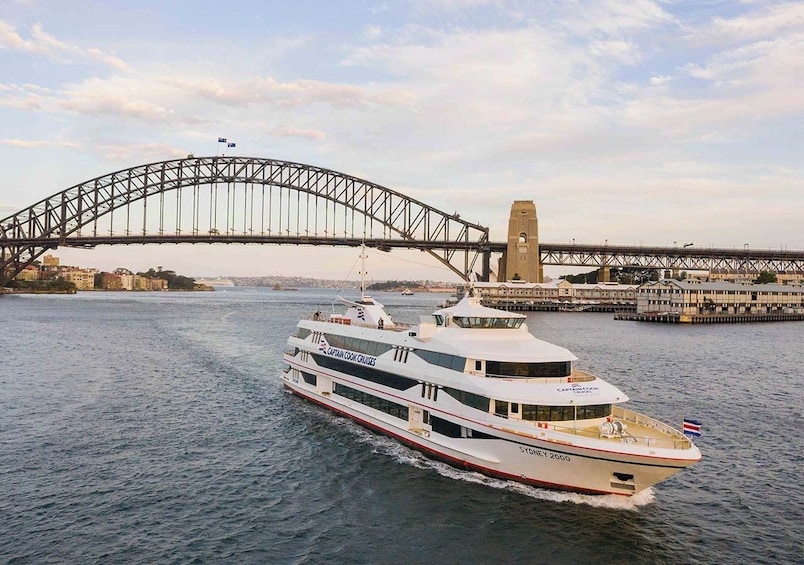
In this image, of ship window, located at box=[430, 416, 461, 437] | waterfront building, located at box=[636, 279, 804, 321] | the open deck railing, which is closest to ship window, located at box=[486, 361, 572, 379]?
ship window, located at box=[430, 416, 461, 437]

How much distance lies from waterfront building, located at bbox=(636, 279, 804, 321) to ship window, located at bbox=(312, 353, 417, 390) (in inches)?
3220

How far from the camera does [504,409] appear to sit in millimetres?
20531

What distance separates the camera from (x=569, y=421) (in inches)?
790

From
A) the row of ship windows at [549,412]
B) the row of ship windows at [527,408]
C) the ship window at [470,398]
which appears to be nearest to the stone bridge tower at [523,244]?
the row of ship windows at [527,408]

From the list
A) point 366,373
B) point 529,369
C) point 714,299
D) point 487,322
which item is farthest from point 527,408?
point 714,299

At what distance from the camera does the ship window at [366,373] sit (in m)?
25.3

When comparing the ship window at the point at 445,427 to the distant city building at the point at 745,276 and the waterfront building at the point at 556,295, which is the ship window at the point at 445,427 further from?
the distant city building at the point at 745,276

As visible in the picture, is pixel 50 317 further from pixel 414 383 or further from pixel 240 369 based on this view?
pixel 414 383

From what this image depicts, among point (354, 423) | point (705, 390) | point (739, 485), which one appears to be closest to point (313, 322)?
point (354, 423)

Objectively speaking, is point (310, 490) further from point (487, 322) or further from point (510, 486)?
point (487, 322)

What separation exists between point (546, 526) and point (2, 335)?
6257cm

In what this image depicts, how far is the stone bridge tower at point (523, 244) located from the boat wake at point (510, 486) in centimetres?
11542

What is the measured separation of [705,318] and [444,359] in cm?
8999

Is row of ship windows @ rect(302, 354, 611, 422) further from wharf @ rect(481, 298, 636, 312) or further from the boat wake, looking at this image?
wharf @ rect(481, 298, 636, 312)
